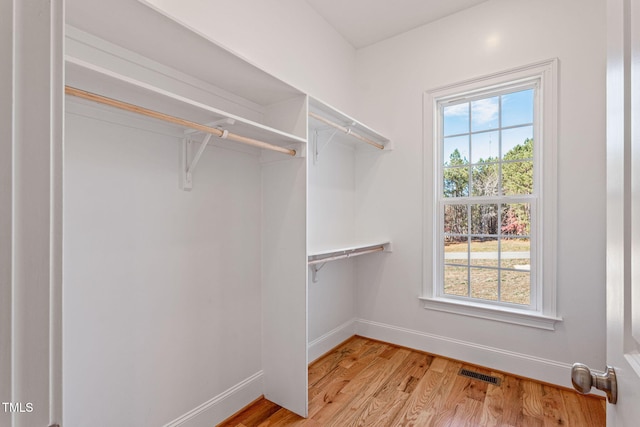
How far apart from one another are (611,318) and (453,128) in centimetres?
233

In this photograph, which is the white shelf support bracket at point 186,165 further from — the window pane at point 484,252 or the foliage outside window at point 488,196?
the window pane at point 484,252

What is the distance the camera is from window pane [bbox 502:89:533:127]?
234 centimetres

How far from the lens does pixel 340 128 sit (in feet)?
7.50

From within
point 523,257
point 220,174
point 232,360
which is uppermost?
point 220,174

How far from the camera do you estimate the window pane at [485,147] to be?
2.49 metres

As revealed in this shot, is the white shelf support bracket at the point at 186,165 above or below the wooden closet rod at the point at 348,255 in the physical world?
above

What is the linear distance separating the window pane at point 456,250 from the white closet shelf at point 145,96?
177 centimetres

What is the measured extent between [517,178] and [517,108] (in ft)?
1.82

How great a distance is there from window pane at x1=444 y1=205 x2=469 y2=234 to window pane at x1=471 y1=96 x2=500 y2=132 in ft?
2.25

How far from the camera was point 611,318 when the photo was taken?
0.64m

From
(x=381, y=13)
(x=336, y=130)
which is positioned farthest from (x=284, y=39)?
(x=381, y=13)

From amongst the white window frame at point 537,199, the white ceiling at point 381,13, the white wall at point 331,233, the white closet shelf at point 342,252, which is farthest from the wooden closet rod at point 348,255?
the white ceiling at point 381,13
